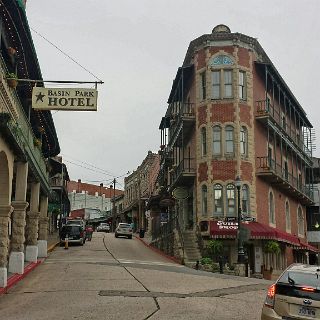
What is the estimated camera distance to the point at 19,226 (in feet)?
63.3

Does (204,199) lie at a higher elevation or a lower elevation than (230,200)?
higher

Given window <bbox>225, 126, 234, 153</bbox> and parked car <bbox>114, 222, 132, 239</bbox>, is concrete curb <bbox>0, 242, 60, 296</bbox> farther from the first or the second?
parked car <bbox>114, 222, 132, 239</bbox>

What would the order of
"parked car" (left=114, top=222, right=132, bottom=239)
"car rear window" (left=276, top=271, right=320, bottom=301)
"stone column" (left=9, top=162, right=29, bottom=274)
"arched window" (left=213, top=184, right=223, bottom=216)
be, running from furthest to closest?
"parked car" (left=114, top=222, right=132, bottom=239) < "arched window" (left=213, top=184, right=223, bottom=216) < "stone column" (left=9, top=162, right=29, bottom=274) < "car rear window" (left=276, top=271, right=320, bottom=301)

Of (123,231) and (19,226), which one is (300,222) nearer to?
(123,231)

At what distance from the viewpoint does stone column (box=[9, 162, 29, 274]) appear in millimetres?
19062

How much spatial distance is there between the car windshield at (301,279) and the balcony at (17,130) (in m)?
8.27

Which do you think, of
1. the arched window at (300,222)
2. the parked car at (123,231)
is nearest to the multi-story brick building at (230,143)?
the arched window at (300,222)

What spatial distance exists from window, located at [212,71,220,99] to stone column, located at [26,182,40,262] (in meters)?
14.2

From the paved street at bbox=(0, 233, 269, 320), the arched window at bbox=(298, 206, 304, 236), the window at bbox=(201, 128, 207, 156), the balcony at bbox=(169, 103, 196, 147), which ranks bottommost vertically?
the paved street at bbox=(0, 233, 269, 320)

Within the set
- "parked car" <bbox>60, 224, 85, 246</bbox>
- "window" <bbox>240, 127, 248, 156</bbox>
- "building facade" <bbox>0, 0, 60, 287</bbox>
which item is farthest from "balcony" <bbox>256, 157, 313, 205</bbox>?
"building facade" <bbox>0, 0, 60, 287</bbox>

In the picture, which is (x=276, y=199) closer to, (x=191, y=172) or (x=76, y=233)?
(x=191, y=172)

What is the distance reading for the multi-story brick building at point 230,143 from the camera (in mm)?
31906

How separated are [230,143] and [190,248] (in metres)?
7.28

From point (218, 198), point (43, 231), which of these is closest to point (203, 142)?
point (218, 198)
